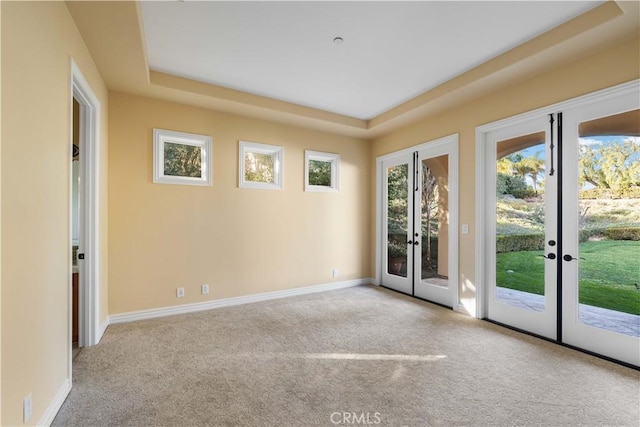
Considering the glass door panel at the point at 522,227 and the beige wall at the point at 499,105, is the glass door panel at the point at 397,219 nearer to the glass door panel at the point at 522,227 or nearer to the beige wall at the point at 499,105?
the beige wall at the point at 499,105

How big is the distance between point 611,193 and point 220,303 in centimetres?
457

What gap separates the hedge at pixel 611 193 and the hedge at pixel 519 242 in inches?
22.3

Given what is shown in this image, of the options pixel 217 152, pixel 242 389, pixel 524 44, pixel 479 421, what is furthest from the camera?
pixel 217 152

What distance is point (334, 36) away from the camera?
111 inches

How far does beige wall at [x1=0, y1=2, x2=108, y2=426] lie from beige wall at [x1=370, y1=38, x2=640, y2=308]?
4.15m

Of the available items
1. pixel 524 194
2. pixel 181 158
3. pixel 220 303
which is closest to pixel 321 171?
pixel 181 158

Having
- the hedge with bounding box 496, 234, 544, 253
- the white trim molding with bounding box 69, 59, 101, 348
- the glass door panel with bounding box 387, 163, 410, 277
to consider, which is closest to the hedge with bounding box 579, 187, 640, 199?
the hedge with bounding box 496, 234, 544, 253

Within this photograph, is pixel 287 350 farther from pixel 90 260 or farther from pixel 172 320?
pixel 90 260

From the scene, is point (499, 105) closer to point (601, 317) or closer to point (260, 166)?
point (601, 317)

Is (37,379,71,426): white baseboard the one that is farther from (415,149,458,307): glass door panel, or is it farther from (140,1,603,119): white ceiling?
(415,149,458,307): glass door panel

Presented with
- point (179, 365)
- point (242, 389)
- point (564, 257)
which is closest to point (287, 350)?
point (242, 389)

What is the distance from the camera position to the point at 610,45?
8.71ft

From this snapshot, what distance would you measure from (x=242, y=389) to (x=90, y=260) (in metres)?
2.02

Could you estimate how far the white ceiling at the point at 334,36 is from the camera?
7.99ft
